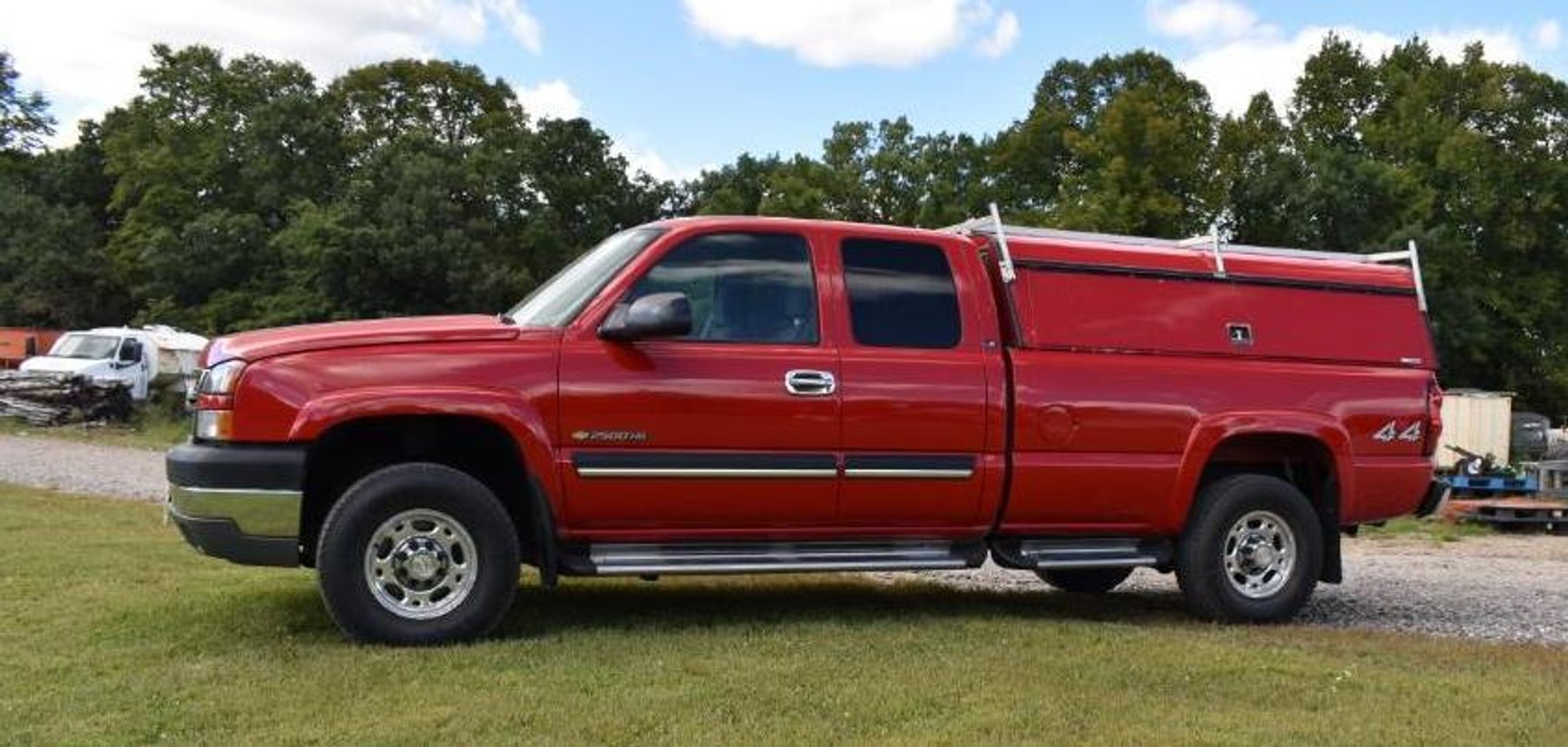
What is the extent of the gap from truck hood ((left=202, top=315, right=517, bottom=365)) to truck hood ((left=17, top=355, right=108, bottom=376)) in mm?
27633

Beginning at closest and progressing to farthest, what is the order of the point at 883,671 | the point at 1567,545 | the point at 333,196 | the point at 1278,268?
1. the point at 883,671
2. the point at 1278,268
3. the point at 1567,545
4. the point at 333,196

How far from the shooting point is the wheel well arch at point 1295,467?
7.56 meters

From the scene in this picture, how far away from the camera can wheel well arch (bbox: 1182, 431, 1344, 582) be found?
24.8 ft

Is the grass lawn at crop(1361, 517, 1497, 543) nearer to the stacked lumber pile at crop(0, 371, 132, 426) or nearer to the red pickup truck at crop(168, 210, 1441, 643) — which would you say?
the red pickup truck at crop(168, 210, 1441, 643)

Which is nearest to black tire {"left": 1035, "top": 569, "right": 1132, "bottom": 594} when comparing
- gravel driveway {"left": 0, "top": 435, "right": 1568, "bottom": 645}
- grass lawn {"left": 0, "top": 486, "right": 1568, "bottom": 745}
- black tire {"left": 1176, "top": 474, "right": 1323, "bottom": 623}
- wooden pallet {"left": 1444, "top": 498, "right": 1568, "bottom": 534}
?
gravel driveway {"left": 0, "top": 435, "right": 1568, "bottom": 645}

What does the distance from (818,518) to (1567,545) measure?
14140 millimetres

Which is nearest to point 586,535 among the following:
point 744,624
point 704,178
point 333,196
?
point 744,624

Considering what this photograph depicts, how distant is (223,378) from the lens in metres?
5.85

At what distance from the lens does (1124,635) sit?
666 centimetres

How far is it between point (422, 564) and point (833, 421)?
1.98 meters

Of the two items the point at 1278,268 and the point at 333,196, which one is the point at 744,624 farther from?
the point at 333,196

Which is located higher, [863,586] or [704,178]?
[704,178]

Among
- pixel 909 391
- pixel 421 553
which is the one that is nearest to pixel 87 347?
pixel 421 553

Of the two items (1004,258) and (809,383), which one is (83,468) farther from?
(1004,258)
